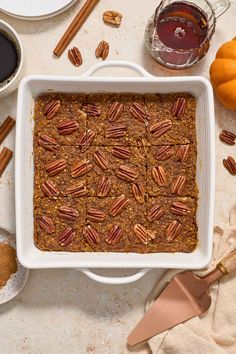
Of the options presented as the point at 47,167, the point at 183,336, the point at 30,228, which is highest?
the point at 47,167

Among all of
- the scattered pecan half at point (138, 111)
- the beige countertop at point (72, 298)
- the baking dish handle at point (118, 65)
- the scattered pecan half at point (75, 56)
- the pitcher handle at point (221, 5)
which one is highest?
the pitcher handle at point (221, 5)

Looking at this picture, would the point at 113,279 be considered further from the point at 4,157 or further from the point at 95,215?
the point at 4,157

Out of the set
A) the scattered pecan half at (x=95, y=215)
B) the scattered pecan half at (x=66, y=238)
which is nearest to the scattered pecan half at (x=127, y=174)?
the scattered pecan half at (x=95, y=215)

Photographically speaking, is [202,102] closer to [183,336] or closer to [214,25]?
[214,25]

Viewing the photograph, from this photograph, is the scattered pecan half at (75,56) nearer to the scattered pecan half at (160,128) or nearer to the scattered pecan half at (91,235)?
the scattered pecan half at (160,128)

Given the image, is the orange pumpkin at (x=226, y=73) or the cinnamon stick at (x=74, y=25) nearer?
the orange pumpkin at (x=226, y=73)

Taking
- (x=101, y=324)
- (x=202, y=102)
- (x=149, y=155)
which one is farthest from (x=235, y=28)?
(x=101, y=324)
